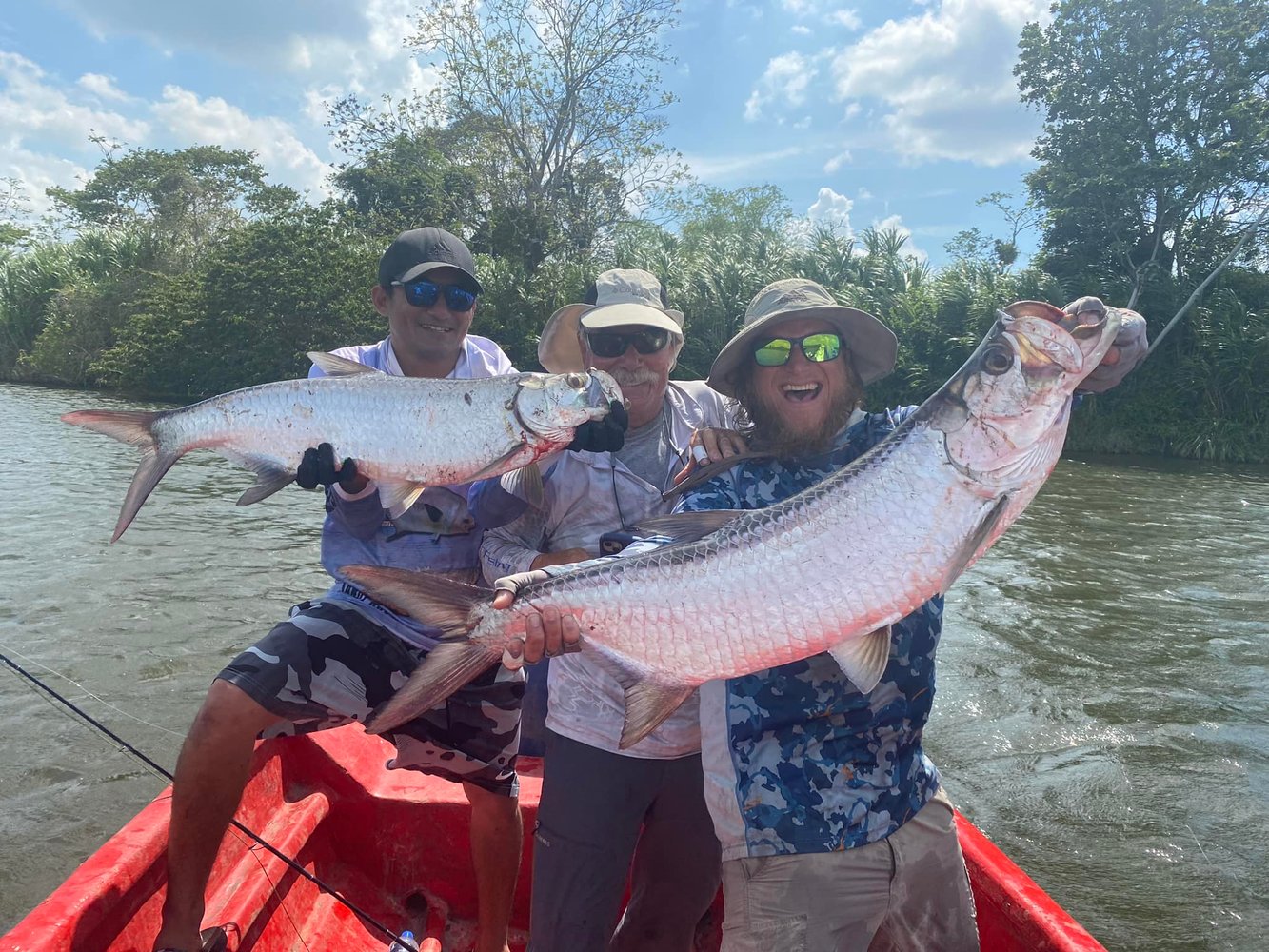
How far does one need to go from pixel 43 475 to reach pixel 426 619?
1674cm

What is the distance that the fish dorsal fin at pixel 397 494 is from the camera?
3.32 meters

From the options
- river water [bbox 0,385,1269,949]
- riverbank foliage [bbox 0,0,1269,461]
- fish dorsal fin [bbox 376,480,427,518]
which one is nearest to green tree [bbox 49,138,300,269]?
riverbank foliage [bbox 0,0,1269,461]

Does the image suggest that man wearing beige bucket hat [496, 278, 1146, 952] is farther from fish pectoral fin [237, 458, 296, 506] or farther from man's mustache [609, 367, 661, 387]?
fish pectoral fin [237, 458, 296, 506]

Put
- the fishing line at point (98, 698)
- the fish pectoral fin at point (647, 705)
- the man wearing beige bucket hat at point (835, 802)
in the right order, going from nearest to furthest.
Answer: the man wearing beige bucket hat at point (835, 802), the fish pectoral fin at point (647, 705), the fishing line at point (98, 698)

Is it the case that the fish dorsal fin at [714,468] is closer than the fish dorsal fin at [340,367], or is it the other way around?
the fish dorsal fin at [714,468]

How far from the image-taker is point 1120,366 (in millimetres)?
2398

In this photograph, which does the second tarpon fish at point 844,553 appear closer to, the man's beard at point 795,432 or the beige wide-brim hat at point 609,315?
the man's beard at point 795,432

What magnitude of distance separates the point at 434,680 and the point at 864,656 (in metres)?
1.26

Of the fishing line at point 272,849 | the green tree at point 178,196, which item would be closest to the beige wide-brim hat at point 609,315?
the fishing line at point 272,849

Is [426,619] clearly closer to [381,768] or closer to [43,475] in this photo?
[381,768]

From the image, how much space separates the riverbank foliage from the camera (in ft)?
78.2

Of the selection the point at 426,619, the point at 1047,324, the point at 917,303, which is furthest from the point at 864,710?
the point at 917,303

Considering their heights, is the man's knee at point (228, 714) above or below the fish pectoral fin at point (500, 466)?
below

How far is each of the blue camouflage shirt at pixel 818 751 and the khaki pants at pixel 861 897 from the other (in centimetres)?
5
